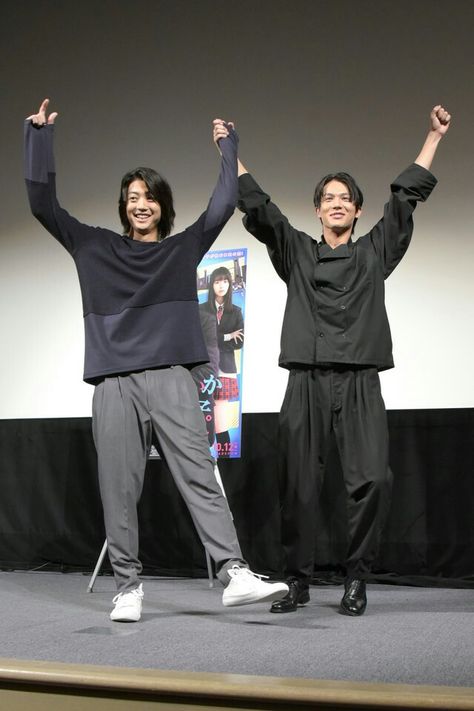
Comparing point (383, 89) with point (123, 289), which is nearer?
point (123, 289)

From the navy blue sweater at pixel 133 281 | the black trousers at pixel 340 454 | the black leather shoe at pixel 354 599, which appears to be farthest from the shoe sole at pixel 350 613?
the navy blue sweater at pixel 133 281

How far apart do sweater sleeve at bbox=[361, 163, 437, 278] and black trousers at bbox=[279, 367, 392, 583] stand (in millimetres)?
435

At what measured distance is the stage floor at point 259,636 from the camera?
1839 mm

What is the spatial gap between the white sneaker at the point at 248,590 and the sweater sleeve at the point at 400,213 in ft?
3.90

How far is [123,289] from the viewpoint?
2736 mm

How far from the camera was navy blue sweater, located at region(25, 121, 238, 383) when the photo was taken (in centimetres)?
268

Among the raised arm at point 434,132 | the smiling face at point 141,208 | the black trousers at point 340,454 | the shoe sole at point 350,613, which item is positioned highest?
the raised arm at point 434,132

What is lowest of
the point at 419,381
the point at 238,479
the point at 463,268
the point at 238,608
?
the point at 238,608

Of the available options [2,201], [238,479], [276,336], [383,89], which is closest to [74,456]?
[238,479]

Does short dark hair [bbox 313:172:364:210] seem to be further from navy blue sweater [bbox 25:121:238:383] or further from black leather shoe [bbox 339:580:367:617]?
black leather shoe [bbox 339:580:367:617]

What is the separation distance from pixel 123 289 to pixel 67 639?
1.09 m

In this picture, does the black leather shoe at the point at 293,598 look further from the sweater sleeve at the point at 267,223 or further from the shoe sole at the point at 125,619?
the sweater sleeve at the point at 267,223

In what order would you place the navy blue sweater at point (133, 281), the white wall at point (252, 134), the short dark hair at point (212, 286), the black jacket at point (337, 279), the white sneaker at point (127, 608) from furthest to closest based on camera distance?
the white wall at point (252, 134), the short dark hair at point (212, 286), the black jacket at point (337, 279), the navy blue sweater at point (133, 281), the white sneaker at point (127, 608)

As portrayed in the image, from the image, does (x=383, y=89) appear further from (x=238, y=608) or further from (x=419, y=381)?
(x=238, y=608)
